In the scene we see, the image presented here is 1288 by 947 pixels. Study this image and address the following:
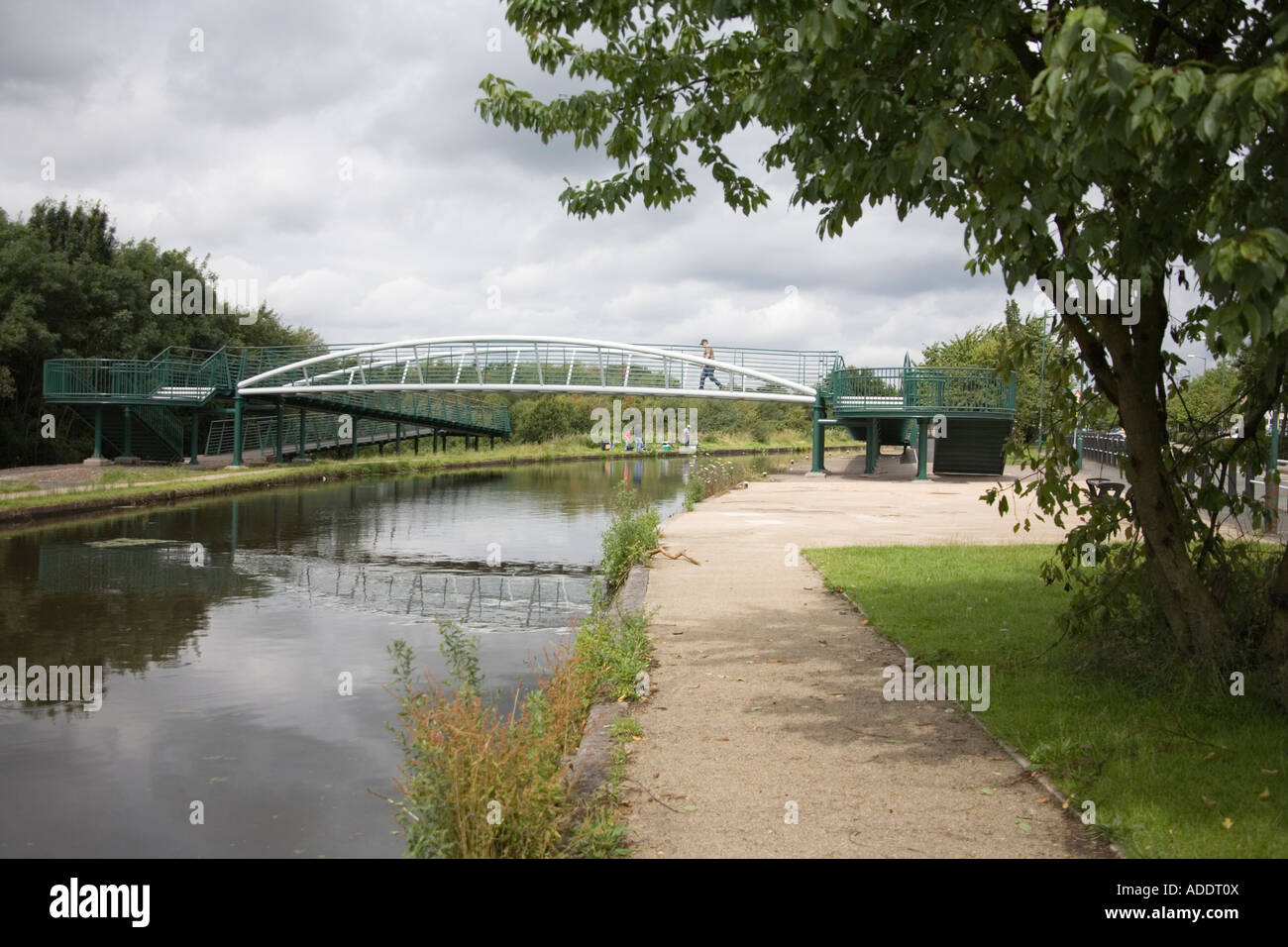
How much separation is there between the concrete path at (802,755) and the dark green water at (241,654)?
158cm

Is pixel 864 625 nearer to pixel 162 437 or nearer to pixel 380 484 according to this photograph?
pixel 380 484

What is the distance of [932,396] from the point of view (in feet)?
110

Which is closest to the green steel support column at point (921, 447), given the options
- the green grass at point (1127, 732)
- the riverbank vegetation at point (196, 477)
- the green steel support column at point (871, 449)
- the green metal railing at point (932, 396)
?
the green metal railing at point (932, 396)

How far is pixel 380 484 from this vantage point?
35.2m

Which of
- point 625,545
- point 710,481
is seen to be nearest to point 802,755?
point 625,545

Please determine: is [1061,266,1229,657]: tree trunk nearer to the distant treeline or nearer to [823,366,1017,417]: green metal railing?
[823,366,1017,417]: green metal railing

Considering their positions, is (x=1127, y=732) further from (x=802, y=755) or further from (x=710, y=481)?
(x=710, y=481)

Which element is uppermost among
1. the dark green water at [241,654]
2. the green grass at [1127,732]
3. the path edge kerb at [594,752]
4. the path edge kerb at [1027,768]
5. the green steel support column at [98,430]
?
the green steel support column at [98,430]

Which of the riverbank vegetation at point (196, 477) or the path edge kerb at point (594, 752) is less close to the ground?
the riverbank vegetation at point (196, 477)

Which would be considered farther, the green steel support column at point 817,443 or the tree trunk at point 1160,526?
the green steel support column at point 817,443

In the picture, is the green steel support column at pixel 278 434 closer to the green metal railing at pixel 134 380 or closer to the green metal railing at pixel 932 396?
the green metal railing at pixel 134 380

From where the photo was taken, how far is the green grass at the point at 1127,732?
4492 millimetres

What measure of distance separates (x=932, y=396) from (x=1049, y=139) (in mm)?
29322

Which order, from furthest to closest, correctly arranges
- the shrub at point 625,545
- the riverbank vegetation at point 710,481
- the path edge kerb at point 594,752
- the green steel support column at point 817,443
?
the green steel support column at point 817,443, the riverbank vegetation at point 710,481, the shrub at point 625,545, the path edge kerb at point 594,752
